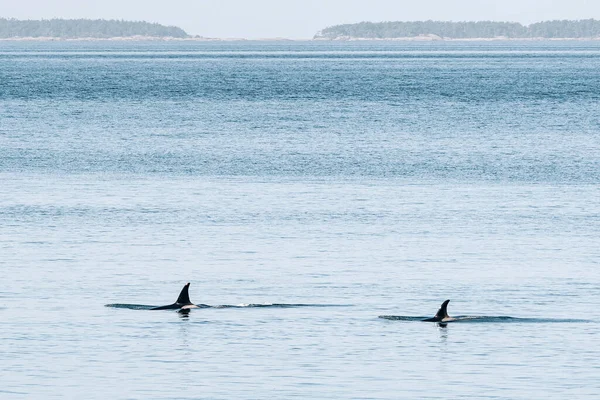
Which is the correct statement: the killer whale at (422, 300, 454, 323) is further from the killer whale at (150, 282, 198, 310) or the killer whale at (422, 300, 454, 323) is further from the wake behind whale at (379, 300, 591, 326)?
the killer whale at (150, 282, 198, 310)

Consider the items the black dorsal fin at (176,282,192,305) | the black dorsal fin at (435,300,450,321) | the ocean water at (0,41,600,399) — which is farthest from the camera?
the black dorsal fin at (176,282,192,305)

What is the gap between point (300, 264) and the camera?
36844 mm

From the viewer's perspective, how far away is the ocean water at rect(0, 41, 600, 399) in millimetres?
25438

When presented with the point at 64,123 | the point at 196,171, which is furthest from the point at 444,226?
the point at 64,123

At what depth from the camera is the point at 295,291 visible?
33.1 meters

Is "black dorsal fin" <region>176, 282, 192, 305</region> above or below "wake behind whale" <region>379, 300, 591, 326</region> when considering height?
above

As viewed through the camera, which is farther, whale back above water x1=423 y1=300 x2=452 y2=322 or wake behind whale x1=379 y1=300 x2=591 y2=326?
wake behind whale x1=379 y1=300 x2=591 y2=326

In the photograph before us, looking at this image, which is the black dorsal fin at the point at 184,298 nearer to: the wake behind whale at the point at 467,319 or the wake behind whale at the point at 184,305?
the wake behind whale at the point at 184,305

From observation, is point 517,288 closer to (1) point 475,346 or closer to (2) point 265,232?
(1) point 475,346

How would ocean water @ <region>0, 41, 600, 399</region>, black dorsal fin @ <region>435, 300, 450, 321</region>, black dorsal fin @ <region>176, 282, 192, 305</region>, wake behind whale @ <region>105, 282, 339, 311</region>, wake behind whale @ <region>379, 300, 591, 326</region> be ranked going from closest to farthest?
ocean water @ <region>0, 41, 600, 399</region>
black dorsal fin @ <region>435, 300, 450, 321</region>
wake behind whale @ <region>379, 300, 591, 326</region>
black dorsal fin @ <region>176, 282, 192, 305</region>
wake behind whale @ <region>105, 282, 339, 311</region>

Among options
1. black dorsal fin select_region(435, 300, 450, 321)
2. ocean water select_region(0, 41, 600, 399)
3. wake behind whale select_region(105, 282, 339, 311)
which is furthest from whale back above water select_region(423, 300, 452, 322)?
wake behind whale select_region(105, 282, 339, 311)

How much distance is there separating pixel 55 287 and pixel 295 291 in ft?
18.1

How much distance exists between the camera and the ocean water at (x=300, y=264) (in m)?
25.4

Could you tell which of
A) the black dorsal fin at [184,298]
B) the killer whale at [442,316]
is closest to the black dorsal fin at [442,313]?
the killer whale at [442,316]
